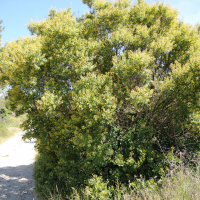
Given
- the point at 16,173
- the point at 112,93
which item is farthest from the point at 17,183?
the point at 112,93

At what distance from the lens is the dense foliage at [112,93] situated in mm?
4543

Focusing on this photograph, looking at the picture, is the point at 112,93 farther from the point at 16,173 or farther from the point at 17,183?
the point at 16,173

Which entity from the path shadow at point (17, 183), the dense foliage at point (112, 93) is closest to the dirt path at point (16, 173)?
the path shadow at point (17, 183)

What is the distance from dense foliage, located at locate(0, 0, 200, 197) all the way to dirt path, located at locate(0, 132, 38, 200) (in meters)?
1.96

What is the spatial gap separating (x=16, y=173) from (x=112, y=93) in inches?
333

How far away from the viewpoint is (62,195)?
6.12 m

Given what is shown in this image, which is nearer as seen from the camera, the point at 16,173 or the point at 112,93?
the point at 112,93

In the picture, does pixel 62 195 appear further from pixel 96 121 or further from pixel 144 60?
pixel 144 60

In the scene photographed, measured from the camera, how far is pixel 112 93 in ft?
17.1

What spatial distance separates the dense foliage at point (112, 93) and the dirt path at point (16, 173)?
1958 millimetres

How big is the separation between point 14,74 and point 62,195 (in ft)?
14.7

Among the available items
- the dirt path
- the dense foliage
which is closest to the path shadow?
the dirt path

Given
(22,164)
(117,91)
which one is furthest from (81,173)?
(22,164)

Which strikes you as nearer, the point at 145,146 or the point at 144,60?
the point at 144,60
